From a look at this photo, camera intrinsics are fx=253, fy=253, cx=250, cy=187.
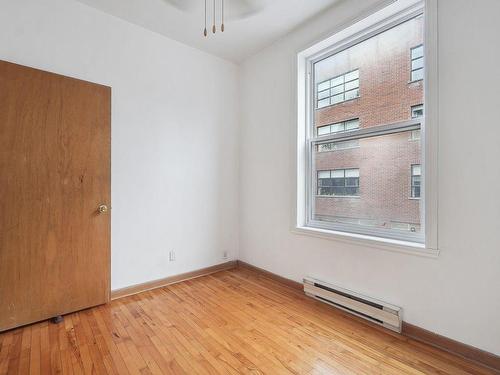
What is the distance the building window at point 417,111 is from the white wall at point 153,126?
85.5 inches

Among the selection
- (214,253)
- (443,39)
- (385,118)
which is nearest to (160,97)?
(214,253)

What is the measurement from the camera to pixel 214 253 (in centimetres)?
338

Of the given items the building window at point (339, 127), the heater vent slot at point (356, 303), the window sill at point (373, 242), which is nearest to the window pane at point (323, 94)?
the building window at point (339, 127)

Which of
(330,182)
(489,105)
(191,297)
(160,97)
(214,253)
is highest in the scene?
(160,97)

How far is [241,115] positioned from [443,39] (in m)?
2.35

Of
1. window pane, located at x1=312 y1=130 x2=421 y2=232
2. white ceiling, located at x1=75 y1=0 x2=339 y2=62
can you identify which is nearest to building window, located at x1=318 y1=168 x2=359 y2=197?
window pane, located at x1=312 y1=130 x2=421 y2=232

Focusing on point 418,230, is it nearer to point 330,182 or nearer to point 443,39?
point 330,182

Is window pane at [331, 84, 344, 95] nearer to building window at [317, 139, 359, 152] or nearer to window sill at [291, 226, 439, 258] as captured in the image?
building window at [317, 139, 359, 152]

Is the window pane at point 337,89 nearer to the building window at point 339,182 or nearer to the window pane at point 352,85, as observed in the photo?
the window pane at point 352,85

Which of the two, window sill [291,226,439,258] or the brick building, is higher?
the brick building

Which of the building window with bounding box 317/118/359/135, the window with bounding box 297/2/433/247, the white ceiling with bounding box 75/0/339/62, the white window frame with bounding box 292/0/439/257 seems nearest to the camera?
the white window frame with bounding box 292/0/439/257

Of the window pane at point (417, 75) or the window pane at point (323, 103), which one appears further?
the window pane at point (323, 103)

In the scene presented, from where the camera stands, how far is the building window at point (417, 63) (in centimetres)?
202

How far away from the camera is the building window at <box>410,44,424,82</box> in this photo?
2.02 meters
